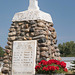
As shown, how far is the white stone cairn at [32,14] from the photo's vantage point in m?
10.3

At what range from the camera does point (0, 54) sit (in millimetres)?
46812

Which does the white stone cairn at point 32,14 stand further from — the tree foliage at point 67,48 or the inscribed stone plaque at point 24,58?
the tree foliage at point 67,48

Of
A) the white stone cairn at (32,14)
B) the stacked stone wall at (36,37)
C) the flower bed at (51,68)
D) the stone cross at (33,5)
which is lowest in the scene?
the flower bed at (51,68)

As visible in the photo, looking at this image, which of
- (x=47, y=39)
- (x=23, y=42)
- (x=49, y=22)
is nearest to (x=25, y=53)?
(x=23, y=42)

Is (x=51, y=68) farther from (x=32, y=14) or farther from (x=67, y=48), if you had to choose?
(x=67, y=48)

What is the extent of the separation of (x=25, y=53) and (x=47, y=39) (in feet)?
4.32

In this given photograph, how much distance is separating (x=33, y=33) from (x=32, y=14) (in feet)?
3.37

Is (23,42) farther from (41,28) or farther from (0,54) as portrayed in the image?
(0,54)

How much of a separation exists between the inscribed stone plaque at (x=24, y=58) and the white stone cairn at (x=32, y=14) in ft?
4.29

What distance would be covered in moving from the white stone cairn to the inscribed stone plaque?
1.31 m

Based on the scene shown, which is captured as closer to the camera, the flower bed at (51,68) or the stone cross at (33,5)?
the flower bed at (51,68)

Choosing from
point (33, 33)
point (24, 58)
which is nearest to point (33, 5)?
point (33, 33)

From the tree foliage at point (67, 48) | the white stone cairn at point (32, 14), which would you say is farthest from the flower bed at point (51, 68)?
the tree foliage at point (67, 48)

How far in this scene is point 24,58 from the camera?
9.84 m
